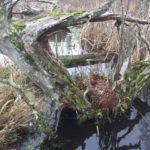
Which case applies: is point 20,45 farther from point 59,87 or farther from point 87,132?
point 87,132

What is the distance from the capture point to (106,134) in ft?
15.2

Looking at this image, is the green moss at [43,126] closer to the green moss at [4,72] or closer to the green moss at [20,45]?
the green moss at [20,45]

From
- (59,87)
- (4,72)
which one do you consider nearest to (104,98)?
(59,87)

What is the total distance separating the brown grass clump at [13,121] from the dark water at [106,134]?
401mm

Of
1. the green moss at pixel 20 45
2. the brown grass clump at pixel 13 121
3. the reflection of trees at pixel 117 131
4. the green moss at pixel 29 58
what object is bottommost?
the reflection of trees at pixel 117 131

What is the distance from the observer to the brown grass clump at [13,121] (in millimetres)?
4090

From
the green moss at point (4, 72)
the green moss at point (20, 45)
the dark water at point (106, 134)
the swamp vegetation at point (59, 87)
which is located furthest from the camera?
the green moss at point (4, 72)

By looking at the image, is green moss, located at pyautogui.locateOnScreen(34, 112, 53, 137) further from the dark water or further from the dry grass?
the dry grass

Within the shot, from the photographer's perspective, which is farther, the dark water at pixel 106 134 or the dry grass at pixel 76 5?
the dry grass at pixel 76 5

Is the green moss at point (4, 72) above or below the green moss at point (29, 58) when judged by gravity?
below

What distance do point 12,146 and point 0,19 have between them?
5.12 ft

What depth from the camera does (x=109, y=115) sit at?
4730 millimetres

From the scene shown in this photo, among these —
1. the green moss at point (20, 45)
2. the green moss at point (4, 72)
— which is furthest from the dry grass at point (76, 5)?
the green moss at point (20, 45)

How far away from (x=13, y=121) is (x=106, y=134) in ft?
4.22
